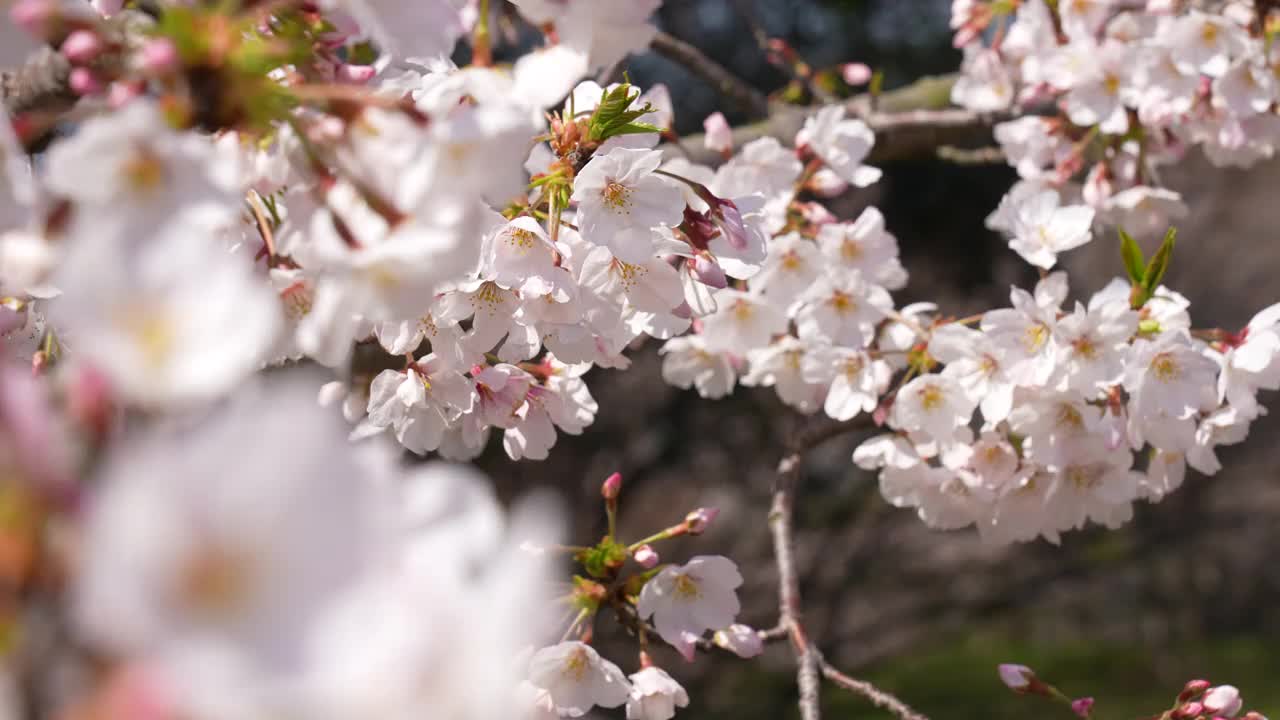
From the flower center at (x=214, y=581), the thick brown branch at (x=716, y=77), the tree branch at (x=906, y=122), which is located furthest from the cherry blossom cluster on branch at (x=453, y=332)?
the thick brown branch at (x=716, y=77)

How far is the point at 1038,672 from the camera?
22.6ft

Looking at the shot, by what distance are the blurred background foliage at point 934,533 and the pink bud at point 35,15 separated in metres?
3.32

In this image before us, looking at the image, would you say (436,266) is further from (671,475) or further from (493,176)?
(671,475)

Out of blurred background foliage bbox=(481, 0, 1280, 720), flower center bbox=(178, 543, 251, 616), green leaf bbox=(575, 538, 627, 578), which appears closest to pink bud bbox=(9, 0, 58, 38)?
flower center bbox=(178, 543, 251, 616)

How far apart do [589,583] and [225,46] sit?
102 centimetres

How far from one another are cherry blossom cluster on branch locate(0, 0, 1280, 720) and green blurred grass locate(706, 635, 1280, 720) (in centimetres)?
420

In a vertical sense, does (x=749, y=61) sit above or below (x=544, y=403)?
below

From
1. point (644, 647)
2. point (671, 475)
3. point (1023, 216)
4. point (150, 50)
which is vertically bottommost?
point (671, 475)

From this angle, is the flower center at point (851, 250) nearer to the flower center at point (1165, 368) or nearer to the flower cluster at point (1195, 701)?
the flower center at point (1165, 368)

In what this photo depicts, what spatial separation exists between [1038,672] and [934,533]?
115 cm

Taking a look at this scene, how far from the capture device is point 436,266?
2.05 ft

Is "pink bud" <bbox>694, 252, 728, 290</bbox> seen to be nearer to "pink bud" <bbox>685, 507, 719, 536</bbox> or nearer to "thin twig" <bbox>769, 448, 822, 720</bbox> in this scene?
"pink bud" <bbox>685, 507, 719, 536</bbox>

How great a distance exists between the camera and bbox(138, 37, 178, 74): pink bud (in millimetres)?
552

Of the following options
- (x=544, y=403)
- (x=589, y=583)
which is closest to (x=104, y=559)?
(x=589, y=583)
